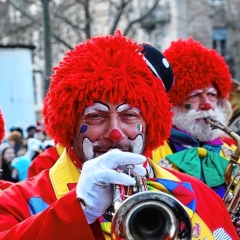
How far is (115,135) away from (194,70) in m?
2.30

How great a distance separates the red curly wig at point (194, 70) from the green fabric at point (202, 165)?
489 millimetres

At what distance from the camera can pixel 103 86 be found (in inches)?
107

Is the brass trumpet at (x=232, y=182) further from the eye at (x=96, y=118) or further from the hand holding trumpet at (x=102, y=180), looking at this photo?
the hand holding trumpet at (x=102, y=180)

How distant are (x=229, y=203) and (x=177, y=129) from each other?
2.73ft

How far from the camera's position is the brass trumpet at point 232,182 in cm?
421

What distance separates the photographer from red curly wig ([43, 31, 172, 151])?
107 inches

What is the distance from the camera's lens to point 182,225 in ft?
7.14

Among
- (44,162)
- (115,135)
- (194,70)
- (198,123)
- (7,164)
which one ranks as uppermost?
(194,70)

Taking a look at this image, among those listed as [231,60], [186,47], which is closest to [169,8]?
[231,60]

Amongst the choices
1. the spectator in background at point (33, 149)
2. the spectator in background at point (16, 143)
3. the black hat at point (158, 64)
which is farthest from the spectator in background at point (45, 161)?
the spectator in background at point (16, 143)

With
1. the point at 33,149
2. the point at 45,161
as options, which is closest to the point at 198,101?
the point at 45,161

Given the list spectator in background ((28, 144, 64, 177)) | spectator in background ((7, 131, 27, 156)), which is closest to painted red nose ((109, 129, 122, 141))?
spectator in background ((28, 144, 64, 177))

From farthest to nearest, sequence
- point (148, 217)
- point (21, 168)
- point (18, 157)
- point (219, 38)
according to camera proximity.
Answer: point (219, 38) → point (18, 157) → point (21, 168) → point (148, 217)

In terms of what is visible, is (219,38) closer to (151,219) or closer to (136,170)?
(136,170)
